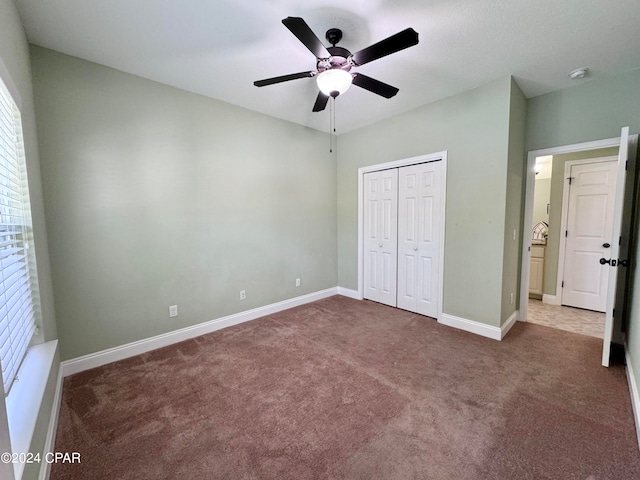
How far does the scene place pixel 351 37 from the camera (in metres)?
2.06

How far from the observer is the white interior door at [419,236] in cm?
332

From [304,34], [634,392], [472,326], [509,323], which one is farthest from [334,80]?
[509,323]

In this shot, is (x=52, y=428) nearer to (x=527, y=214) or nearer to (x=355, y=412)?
(x=355, y=412)

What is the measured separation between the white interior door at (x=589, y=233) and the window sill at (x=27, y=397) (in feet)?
18.2

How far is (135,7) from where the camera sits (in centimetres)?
174

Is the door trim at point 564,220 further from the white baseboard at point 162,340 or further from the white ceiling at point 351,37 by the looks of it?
the white baseboard at point 162,340

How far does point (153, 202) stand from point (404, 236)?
121 inches

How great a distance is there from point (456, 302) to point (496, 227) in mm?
979

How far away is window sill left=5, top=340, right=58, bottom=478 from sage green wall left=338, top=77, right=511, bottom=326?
3522mm

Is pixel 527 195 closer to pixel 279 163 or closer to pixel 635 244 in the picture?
pixel 635 244

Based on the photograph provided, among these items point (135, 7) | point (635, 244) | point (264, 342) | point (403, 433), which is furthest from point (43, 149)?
point (635, 244)

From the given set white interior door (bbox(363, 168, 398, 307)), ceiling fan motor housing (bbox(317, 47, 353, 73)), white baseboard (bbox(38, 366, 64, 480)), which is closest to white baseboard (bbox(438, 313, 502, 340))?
white interior door (bbox(363, 168, 398, 307))

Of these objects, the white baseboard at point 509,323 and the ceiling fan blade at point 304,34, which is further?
the white baseboard at point 509,323

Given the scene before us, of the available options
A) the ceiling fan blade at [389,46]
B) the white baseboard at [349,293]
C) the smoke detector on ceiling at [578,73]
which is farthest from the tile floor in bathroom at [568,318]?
the ceiling fan blade at [389,46]
